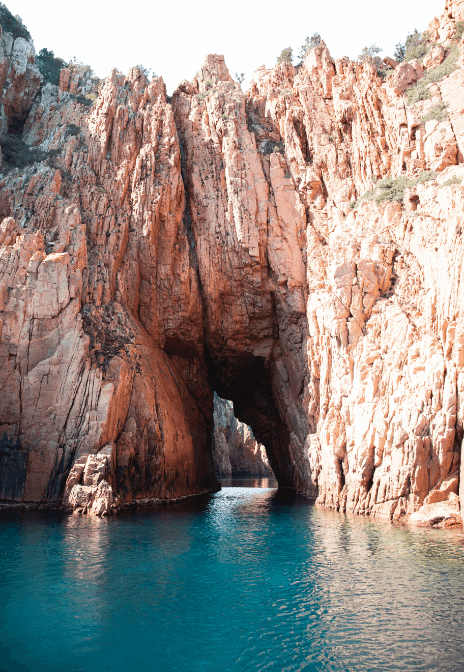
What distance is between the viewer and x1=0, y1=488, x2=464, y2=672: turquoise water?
9.29 metres

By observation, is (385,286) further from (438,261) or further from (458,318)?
(458,318)

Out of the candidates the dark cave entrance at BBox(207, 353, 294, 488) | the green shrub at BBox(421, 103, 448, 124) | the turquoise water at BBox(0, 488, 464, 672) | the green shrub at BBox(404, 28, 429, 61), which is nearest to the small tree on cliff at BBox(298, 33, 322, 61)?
the green shrub at BBox(404, 28, 429, 61)

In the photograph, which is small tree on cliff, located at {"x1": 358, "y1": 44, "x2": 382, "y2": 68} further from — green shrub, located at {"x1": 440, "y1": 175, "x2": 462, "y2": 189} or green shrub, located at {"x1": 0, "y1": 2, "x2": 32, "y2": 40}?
green shrub, located at {"x1": 0, "y1": 2, "x2": 32, "y2": 40}

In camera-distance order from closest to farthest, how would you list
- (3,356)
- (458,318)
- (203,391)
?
(458,318) < (3,356) < (203,391)

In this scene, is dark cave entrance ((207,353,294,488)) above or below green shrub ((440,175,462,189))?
below

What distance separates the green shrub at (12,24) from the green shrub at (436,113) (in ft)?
125

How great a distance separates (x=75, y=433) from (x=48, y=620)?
18048mm

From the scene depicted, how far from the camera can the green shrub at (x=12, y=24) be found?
45.2 meters

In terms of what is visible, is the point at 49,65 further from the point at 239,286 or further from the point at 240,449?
the point at 240,449

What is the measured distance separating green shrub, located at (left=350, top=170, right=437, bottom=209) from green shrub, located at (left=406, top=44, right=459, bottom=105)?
604 centimetres

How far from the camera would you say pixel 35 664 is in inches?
346

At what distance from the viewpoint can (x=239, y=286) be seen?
37250mm

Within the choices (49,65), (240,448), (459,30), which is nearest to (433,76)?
(459,30)

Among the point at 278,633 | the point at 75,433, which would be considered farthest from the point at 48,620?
the point at 75,433
